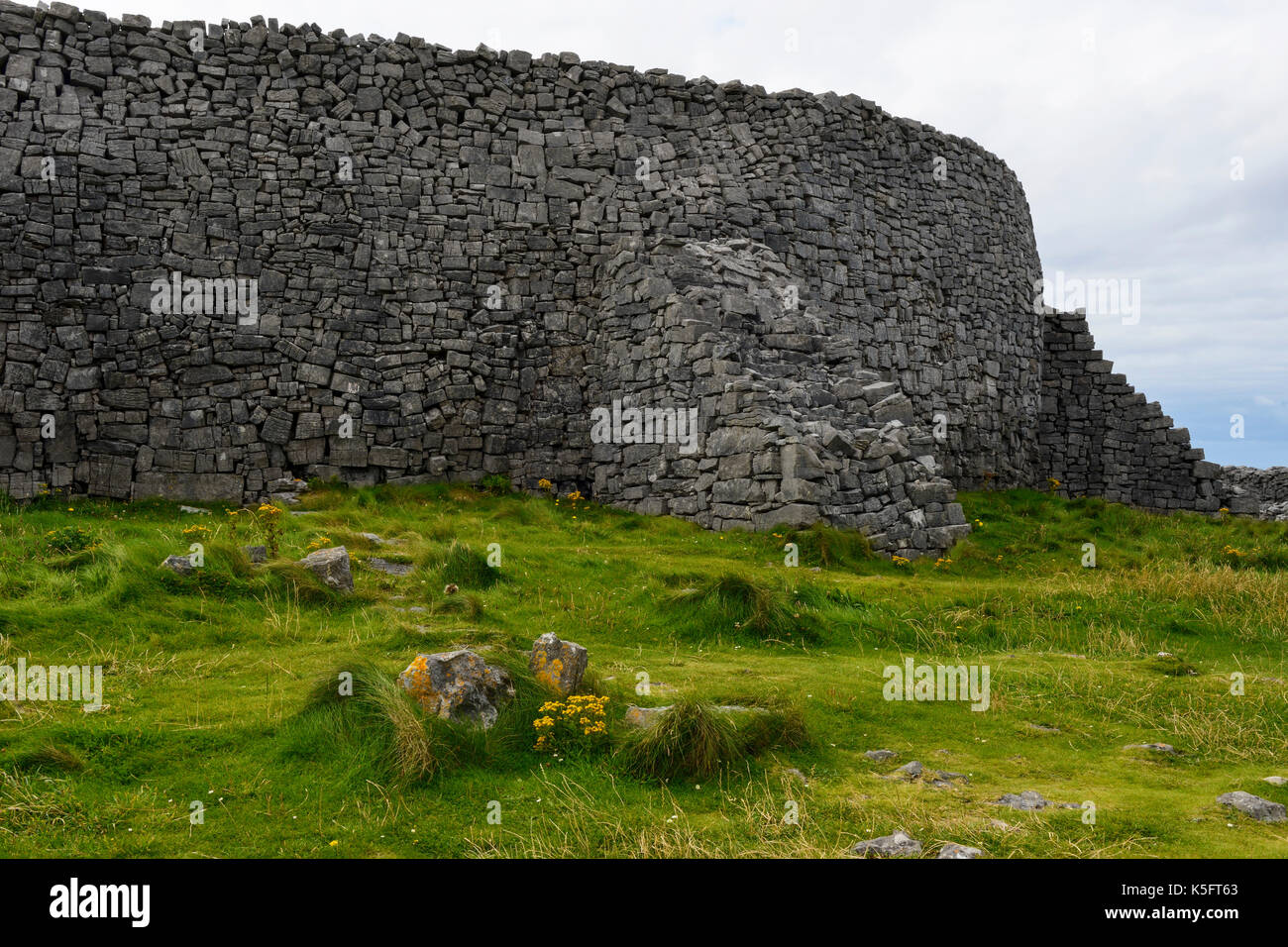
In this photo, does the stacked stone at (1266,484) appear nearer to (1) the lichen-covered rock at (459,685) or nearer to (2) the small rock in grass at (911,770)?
(2) the small rock in grass at (911,770)

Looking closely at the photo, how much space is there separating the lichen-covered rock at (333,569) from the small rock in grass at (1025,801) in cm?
679

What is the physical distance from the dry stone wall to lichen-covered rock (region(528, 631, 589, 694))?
7.52 metres

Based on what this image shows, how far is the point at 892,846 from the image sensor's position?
5.09 m

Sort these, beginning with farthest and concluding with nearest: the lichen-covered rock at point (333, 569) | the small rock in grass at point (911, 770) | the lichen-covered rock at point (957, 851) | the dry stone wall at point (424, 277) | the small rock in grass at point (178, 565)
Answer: the dry stone wall at point (424, 277), the lichen-covered rock at point (333, 569), the small rock in grass at point (178, 565), the small rock in grass at point (911, 770), the lichen-covered rock at point (957, 851)

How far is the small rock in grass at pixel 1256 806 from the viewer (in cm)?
565

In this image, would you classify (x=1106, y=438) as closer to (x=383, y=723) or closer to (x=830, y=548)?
(x=830, y=548)

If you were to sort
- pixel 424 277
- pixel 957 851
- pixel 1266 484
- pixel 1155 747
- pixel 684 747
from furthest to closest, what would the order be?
pixel 1266 484, pixel 424 277, pixel 1155 747, pixel 684 747, pixel 957 851

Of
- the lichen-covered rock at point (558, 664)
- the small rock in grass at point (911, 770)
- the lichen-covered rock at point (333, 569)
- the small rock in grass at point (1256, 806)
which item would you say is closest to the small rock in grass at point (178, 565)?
the lichen-covered rock at point (333, 569)

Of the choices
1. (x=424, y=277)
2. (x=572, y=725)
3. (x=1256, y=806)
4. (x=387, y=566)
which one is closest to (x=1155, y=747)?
(x=1256, y=806)

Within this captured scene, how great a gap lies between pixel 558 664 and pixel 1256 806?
14.5 ft

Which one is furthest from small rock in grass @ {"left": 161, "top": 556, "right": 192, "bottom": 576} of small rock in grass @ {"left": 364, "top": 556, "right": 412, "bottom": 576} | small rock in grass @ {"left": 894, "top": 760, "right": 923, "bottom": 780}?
small rock in grass @ {"left": 894, "top": 760, "right": 923, "bottom": 780}

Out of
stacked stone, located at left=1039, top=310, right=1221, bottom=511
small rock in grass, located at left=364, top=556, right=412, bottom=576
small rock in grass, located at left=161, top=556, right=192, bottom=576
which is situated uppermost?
stacked stone, located at left=1039, top=310, right=1221, bottom=511

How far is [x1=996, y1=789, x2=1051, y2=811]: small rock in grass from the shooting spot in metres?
5.78

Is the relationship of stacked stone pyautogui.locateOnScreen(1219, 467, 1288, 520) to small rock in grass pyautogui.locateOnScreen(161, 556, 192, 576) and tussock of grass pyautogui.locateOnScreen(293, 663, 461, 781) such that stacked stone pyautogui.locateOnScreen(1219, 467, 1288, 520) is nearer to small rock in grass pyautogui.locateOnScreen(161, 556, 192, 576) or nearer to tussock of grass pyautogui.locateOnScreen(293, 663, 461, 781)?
small rock in grass pyautogui.locateOnScreen(161, 556, 192, 576)
